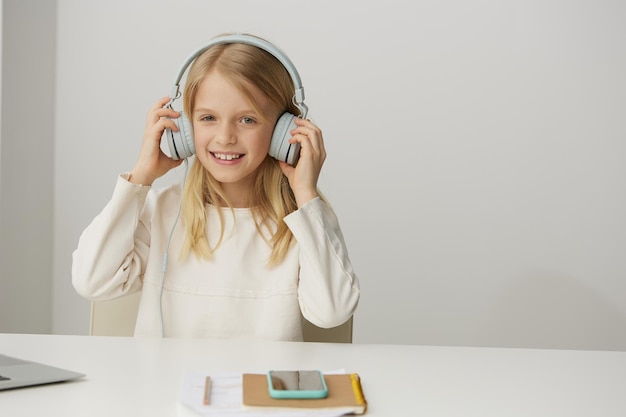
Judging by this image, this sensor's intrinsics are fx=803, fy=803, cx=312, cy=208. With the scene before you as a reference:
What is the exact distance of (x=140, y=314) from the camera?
5.45 ft

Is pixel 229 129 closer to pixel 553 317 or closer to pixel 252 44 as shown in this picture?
pixel 252 44

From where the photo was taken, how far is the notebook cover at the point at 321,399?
3.26 feet

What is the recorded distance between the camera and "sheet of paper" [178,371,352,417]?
98 cm

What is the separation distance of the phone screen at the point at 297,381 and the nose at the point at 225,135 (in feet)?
2.06

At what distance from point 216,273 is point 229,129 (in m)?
0.30

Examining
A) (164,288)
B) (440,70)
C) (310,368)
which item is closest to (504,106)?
(440,70)

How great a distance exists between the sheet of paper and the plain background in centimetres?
179

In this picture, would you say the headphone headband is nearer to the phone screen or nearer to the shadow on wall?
the phone screen

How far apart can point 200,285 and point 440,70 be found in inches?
59.7

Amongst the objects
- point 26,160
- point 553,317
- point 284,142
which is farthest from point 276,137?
point 553,317

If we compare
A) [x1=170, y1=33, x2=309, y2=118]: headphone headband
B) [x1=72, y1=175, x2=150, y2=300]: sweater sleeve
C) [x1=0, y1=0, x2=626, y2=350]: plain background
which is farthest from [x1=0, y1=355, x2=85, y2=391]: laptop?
[x1=0, y1=0, x2=626, y2=350]: plain background

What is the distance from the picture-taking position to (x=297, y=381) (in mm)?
1077

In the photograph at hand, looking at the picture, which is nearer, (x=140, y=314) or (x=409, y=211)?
(x=140, y=314)

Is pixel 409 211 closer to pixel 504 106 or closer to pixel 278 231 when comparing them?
pixel 504 106
